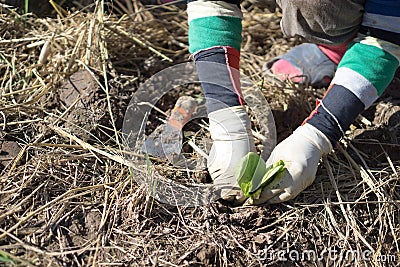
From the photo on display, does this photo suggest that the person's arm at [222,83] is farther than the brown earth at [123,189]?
Yes

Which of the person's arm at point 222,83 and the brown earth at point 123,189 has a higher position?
the person's arm at point 222,83

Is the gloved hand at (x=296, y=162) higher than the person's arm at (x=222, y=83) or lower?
lower

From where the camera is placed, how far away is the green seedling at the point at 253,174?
1.30m

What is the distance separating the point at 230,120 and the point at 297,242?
0.31 m

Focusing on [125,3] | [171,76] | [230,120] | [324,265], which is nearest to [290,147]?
[230,120]

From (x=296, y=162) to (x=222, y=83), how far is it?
0.26 metres

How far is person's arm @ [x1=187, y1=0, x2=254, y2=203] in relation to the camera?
1.34 meters

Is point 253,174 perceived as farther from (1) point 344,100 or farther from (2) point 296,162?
(1) point 344,100

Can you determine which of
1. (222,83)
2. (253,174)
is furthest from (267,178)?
(222,83)

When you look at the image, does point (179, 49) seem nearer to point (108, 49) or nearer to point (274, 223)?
point (108, 49)

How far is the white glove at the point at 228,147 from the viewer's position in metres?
1.33

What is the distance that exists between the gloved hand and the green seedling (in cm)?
2

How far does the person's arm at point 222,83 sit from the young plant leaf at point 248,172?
0.9 inches

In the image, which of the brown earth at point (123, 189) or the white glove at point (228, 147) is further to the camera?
the white glove at point (228, 147)
